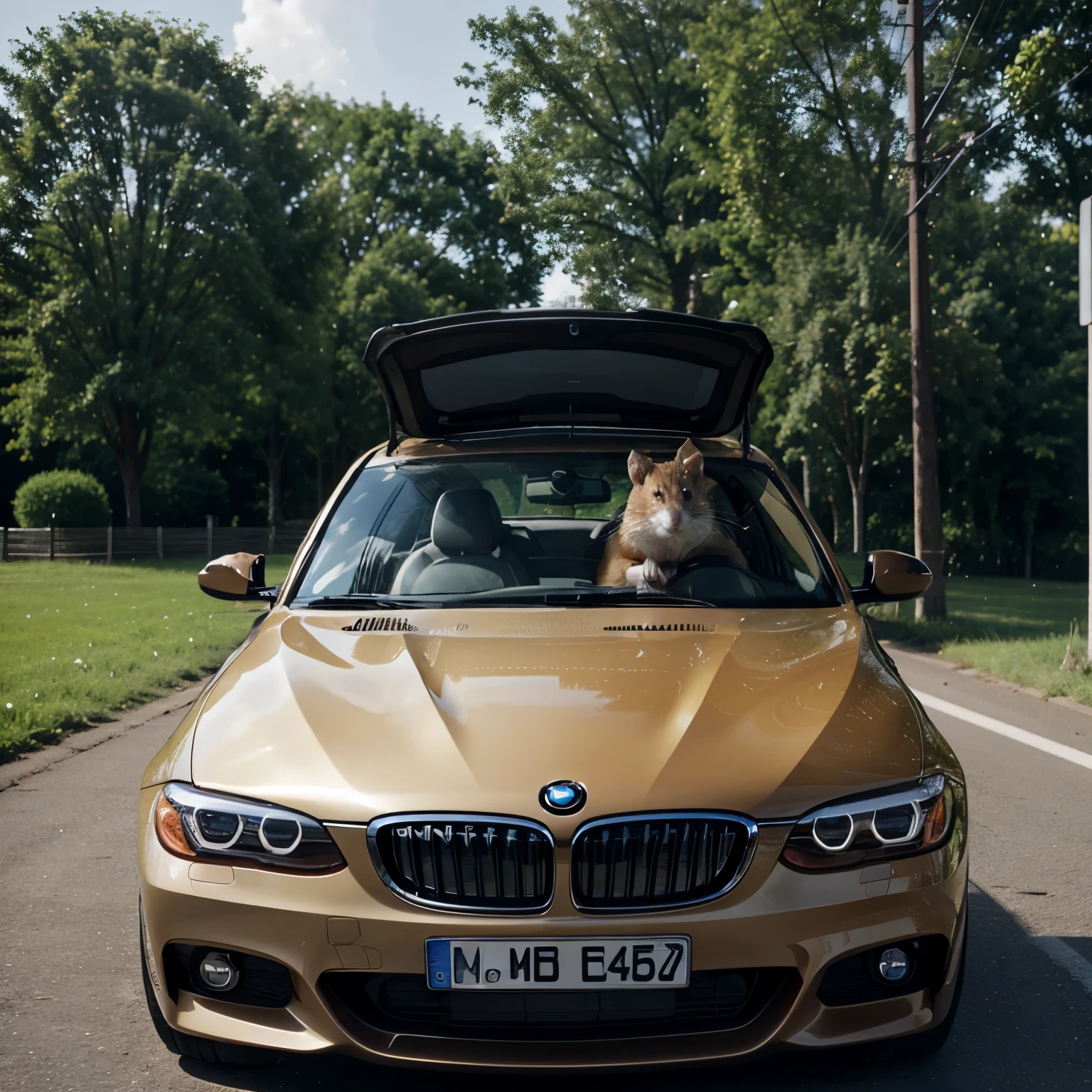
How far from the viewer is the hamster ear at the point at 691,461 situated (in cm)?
440

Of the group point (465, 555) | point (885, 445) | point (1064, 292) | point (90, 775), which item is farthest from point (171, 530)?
point (465, 555)

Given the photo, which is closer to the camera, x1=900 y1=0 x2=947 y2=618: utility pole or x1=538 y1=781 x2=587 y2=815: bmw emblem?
x1=538 y1=781 x2=587 y2=815: bmw emblem

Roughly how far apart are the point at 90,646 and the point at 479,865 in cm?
1108

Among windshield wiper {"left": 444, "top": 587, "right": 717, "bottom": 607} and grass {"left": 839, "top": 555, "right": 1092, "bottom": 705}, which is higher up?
windshield wiper {"left": 444, "top": 587, "right": 717, "bottom": 607}

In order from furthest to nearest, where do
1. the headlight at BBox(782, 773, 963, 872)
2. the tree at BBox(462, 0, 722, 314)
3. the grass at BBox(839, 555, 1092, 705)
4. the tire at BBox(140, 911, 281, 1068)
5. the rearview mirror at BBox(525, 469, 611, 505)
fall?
the tree at BBox(462, 0, 722, 314)
the grass at BBox(839, 555, 1092, 705)
the rearview mirror at BBox(525, 469, 611, 505)
the tire at BBox(140, 911, 281, 1068)
the headlight at BBox(782, 773, 963, 872)

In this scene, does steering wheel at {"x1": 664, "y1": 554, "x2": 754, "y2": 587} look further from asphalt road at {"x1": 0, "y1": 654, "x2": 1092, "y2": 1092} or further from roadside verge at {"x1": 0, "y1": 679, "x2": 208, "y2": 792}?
roadside verge at {"x1": 0, "y1": 679, "x2": 208, "y2": 792}

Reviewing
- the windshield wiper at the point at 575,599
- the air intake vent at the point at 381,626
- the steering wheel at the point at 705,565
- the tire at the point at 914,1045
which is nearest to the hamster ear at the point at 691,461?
the steering wheel at the point at 705,565

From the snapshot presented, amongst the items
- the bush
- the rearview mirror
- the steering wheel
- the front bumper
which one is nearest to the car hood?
the front bumper

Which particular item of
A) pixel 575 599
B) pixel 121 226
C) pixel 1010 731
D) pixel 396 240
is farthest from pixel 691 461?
pixel 396 240

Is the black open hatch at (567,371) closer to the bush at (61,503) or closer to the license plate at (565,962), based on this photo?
the license plate at (565,962)

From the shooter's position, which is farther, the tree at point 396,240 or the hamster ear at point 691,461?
the tree at point 396,240

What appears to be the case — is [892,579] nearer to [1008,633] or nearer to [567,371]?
[567,371]

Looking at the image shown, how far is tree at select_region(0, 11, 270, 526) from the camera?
3700cm

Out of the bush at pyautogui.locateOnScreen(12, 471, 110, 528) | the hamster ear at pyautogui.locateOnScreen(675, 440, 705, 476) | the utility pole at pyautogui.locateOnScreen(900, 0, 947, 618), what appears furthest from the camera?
the bush at pyautogui.locateOnScreen(12, 471, 110, 528)
